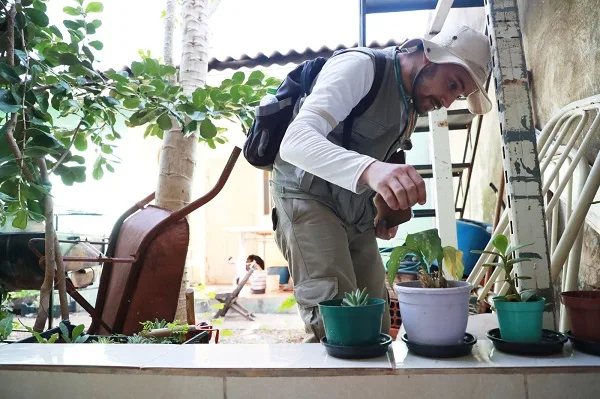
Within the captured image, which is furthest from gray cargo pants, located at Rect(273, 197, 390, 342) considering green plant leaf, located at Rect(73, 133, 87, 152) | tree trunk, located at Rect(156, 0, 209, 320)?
tree trunk, located at Rect(156, 0, 209, 320)

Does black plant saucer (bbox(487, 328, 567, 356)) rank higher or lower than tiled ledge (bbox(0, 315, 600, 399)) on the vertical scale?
higher

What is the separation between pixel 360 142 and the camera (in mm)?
1519

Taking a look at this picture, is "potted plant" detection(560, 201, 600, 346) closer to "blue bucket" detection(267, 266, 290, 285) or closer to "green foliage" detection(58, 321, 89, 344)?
"green foliage" detection(58, 321, 89, 344)

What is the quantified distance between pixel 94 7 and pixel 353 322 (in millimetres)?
1764

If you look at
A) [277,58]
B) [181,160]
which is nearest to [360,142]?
[181,160]

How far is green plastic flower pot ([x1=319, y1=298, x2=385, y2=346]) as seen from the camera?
0.95 metres

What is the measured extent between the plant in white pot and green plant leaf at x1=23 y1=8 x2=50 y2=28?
162cm

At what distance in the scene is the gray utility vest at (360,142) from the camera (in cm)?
147

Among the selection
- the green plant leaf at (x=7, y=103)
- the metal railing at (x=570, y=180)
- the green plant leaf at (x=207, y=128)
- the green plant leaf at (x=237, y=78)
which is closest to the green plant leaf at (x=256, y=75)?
the green plant leaf at (x=237, y=78)

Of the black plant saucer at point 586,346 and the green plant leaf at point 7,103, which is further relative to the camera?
the green plant leaf at point 7,103

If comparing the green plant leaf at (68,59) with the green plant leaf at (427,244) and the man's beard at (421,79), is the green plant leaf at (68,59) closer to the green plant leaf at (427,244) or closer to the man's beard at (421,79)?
the man's beard at (421,79)

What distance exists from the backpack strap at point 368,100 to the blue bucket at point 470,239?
2.01 metres

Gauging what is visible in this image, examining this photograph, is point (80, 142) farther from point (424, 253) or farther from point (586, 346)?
point (586, 346)

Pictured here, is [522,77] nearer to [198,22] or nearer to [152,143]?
[198,22]
